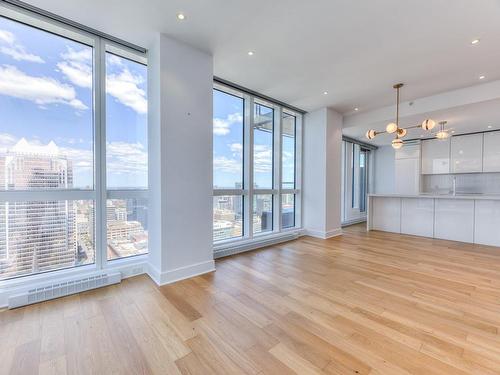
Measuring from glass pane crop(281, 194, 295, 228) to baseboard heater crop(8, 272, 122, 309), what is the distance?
3549 mm

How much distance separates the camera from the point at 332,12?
92.4 inches

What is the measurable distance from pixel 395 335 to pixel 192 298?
1.92 metres

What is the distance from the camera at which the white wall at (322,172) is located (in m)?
5.26

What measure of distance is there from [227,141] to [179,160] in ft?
5.03

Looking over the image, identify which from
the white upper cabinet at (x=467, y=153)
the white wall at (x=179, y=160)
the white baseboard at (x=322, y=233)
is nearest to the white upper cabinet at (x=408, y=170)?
the white upper cabinet at (x=467, y=153)

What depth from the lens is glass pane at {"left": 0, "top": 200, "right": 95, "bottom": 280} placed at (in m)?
2.38

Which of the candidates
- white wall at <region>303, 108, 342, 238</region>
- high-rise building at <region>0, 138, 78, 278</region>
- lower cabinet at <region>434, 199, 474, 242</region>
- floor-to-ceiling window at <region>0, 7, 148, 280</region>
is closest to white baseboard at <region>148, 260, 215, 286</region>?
floor-to-ceiling window at <region>0, 7, 148, 280</region>

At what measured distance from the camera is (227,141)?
4258mm

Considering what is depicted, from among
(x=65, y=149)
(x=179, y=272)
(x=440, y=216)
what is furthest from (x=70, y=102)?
(x=440, y=216)

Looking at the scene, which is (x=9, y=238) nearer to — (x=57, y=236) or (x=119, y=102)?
(x=57, y=236)

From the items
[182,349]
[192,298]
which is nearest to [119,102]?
[192,298]

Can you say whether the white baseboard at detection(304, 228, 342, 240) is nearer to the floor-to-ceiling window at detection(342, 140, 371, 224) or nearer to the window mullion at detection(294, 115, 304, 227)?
the window mullion at detection(294, 115, 304, 227)

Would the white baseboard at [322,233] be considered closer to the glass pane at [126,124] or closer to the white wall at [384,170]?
the glass pane at [126,124]

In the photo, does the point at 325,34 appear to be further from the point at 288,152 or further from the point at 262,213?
the point at 262,213
